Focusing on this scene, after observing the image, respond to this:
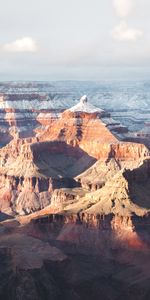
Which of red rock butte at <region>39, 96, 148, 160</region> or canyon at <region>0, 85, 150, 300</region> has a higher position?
red rock butte at <region>39, 96, 148, 160</region>

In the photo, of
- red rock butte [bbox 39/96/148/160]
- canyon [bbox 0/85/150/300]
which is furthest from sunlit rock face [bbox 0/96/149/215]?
canyon [bbox 0/85/150/300]

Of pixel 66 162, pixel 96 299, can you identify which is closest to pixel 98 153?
pixel 66 162

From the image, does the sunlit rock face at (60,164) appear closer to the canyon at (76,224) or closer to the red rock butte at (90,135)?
the red rock butte at (90,135)

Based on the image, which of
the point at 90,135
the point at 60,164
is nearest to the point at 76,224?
the point at 60,164

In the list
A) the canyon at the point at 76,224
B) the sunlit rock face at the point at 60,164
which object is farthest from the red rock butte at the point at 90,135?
the canyon at the point at 76,224

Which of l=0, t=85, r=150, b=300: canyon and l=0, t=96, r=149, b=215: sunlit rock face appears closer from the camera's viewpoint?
l=0, t=85, r=150, b=300: canyon

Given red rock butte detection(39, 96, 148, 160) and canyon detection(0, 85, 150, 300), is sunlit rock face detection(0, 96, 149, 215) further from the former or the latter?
canyon detection(0, 85, 150, 300)

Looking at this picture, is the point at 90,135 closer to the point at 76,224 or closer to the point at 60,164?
the point at 60,164

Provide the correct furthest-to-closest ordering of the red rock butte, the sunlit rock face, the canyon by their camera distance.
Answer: the red rock butte
the sunlit rock face
the canyon

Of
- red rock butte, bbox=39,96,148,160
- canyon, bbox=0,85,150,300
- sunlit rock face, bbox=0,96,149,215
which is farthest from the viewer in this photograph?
red rock butte, bbox=39,96,148,160

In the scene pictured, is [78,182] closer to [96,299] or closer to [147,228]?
[147,228]
